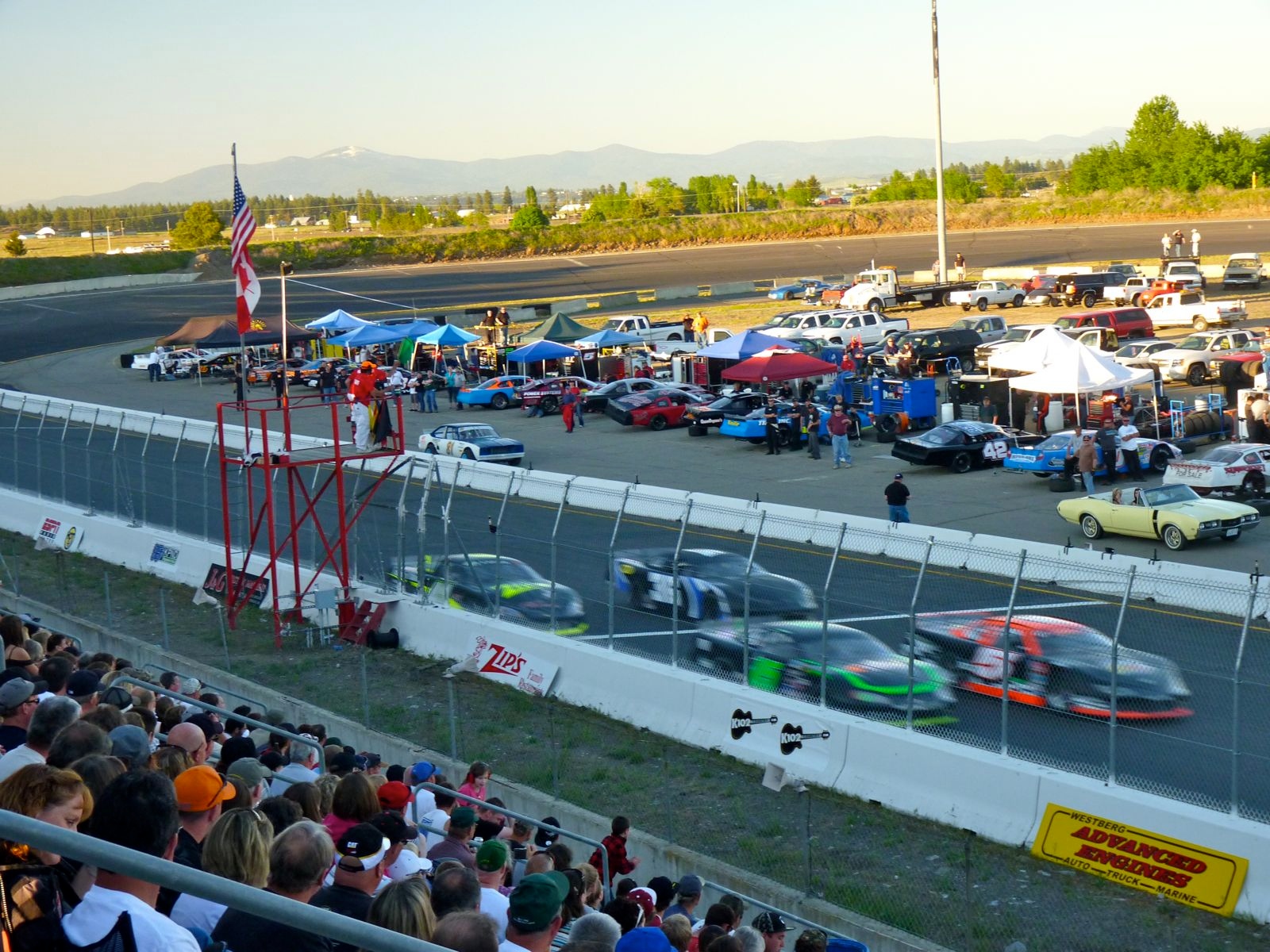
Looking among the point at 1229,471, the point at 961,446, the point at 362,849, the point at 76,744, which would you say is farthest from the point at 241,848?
the point at 961,446

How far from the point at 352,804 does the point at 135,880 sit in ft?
12.6

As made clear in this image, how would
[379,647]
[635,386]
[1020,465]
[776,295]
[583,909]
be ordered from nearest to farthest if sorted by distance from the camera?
[583,909] → [379,647] → [1020,465] → [635,386] → [776,295]

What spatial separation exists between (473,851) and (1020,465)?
83.4ft

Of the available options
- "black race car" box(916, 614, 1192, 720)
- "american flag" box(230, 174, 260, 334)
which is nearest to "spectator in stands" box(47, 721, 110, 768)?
"black race car" box(916, 614, 1192, 720)

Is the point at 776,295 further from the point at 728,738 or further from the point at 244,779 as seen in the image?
the point at 244,779

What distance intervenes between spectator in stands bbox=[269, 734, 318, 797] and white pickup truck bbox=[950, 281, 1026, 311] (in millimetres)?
58174

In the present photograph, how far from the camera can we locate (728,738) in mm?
16047

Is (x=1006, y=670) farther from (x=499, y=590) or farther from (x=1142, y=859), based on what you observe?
(x=499, y=590)

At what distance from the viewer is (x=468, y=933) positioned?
4.79 metres

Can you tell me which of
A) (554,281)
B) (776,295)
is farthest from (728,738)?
(554,281)

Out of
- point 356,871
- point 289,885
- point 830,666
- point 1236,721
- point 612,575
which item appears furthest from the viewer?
point 612,575

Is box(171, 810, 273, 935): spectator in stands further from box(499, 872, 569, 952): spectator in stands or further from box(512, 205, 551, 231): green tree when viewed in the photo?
box(512, 205, 551, 231): green tree

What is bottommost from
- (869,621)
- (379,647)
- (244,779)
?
(379,647)

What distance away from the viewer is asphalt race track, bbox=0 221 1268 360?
8650 centimetres
